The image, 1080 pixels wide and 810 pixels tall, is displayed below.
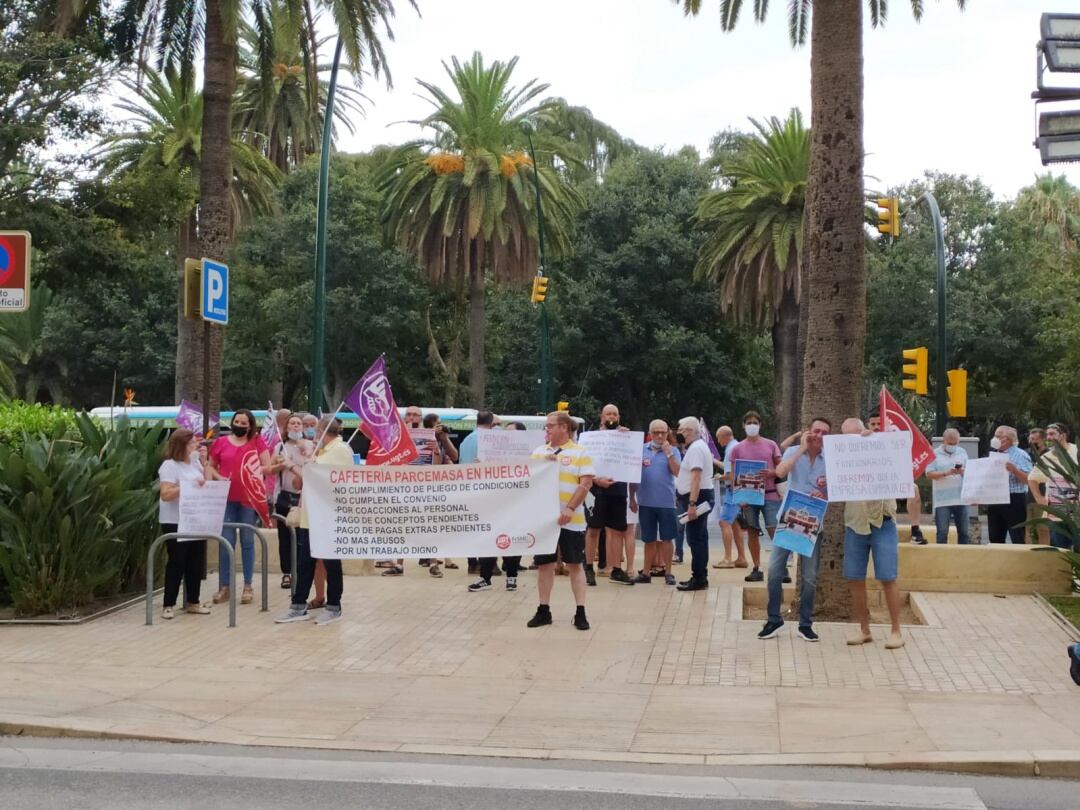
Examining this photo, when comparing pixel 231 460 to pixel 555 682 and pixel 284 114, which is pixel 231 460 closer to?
pixel 555 682

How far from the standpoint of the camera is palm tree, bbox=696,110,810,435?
36688 mm

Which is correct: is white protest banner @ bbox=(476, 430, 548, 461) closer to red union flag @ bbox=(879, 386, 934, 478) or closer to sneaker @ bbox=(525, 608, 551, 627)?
sneaker @ bbox=(525, 608, 551, 627)

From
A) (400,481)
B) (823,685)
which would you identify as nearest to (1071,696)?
(823,685)

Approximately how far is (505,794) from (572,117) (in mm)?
62226

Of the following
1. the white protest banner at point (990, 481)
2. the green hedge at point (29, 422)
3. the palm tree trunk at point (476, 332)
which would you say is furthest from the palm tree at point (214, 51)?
the palm tree trunk at point (476, 332)

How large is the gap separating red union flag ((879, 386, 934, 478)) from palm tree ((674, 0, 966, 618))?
300mm

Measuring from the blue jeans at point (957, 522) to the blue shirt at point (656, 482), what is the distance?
13.5 ft

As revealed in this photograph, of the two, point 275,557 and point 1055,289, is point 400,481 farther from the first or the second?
point 1055,289

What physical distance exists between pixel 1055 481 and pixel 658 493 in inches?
166

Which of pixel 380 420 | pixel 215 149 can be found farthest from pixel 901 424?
pixel 215 149

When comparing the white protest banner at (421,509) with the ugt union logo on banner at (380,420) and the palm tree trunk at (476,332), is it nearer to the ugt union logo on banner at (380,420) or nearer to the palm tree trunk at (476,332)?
the ugt union logo on banner at (380,420)

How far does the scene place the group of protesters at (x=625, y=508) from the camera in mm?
10820

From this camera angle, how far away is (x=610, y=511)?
13.6 meters

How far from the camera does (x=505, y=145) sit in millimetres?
39656
